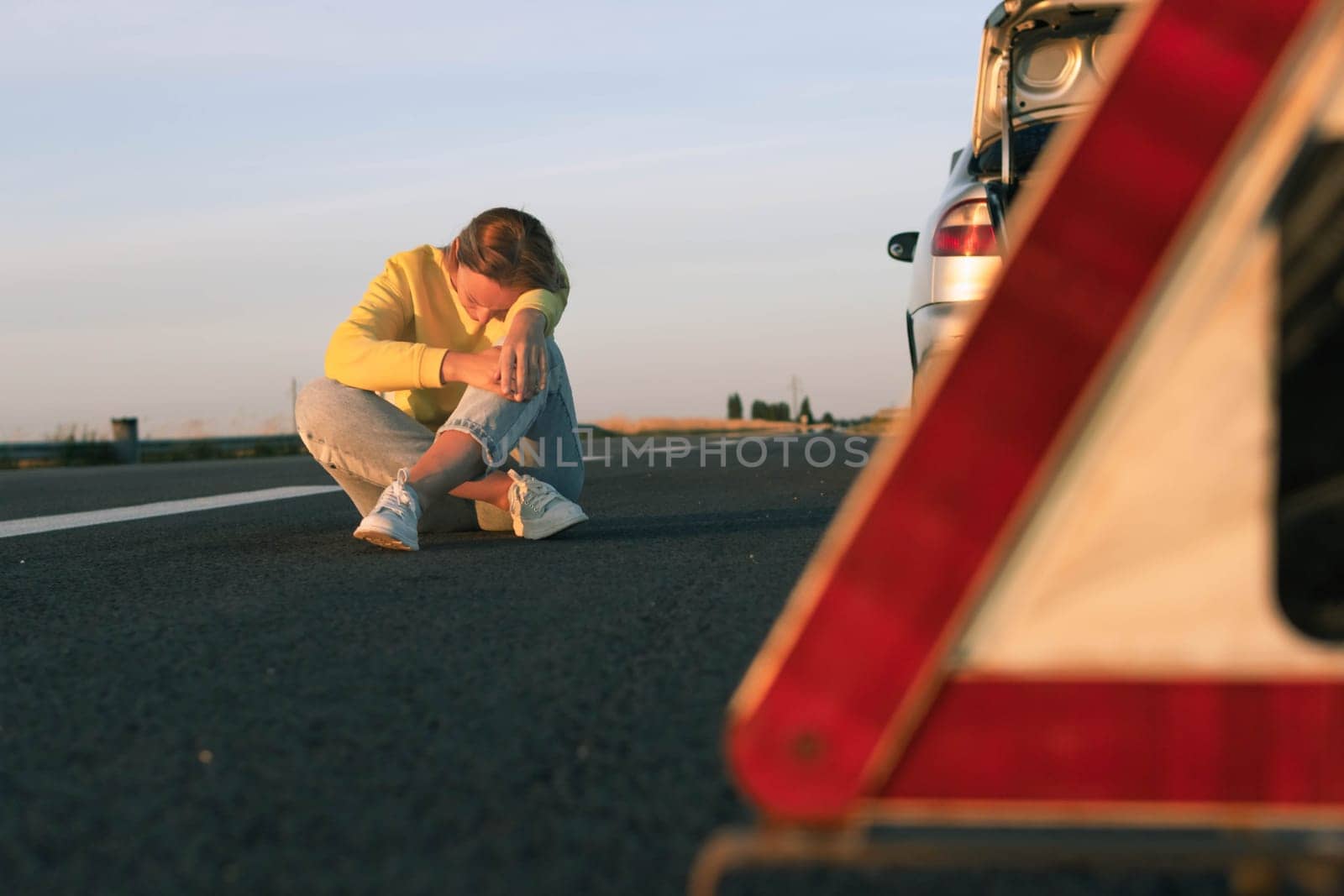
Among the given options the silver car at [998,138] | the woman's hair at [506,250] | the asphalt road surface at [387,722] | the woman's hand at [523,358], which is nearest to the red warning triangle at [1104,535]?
the asphalt road surface at [387,722]

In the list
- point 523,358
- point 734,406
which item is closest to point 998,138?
point 523,358

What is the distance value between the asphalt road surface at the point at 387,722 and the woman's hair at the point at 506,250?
976 millimetres

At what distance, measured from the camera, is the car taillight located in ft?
17.1

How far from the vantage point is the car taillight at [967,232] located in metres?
5.22

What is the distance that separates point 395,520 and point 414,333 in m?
0.99

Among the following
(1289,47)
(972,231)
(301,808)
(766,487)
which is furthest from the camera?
(766,487)

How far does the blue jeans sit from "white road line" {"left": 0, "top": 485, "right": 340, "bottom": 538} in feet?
5.33

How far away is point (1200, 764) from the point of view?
45.6 inches

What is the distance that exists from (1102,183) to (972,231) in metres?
4.21

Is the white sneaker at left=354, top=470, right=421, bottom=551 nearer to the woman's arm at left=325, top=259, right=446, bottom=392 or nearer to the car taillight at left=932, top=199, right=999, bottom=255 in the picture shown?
the woman's arm at left=325, top=259, right=446, bottom=392

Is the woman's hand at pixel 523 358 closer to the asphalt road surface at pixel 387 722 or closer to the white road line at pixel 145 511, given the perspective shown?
the asphalt road surface at pixel 387 722

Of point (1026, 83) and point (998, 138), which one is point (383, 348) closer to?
point (998, 138)

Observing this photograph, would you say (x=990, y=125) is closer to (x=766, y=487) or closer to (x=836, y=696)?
(x=766, y=487)

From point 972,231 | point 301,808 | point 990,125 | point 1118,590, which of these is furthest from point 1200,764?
point 990,125
